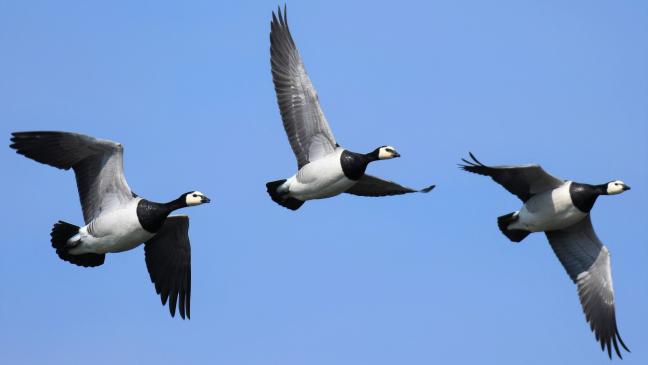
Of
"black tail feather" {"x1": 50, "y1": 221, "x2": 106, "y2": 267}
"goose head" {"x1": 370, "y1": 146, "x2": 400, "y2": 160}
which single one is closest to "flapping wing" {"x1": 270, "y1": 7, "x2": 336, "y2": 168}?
"goose head" {"x1": 370, "y1": 146, "x2": 400, "y2": 160}

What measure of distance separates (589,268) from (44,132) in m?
9.89

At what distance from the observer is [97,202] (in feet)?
68.3

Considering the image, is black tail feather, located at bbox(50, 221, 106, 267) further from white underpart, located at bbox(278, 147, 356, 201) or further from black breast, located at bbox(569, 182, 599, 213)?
black breast, located at bbox(569, 182, 599, 213)

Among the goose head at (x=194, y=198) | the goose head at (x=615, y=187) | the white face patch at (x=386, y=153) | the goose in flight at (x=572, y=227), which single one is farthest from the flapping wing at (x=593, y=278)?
the goose head at (x=194, y=198)

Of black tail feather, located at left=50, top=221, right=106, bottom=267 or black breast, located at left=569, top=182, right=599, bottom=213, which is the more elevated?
black tail feather, located at left=50, top=221, right=106, bottom=267

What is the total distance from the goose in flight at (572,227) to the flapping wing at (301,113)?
2.72 meters

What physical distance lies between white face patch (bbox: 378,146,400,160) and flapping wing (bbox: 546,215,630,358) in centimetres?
353

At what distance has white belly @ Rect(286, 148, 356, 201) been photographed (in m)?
21.6

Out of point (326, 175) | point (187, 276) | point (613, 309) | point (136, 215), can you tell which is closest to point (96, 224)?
point (136, 215)

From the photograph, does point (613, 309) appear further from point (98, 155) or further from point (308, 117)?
point (98, 155)

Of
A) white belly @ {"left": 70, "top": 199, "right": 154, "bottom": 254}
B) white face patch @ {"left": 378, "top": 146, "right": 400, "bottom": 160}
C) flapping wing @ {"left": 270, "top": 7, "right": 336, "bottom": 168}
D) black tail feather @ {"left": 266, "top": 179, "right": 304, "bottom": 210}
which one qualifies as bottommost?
white belly @ {"left": 70, "top": 199, "right": 154, "bottom": 254}

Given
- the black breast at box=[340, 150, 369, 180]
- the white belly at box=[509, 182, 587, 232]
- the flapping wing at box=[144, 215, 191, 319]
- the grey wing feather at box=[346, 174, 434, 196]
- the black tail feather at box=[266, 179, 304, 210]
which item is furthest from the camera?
→ the grey wing feather at box=[346, 174, 434, 196]

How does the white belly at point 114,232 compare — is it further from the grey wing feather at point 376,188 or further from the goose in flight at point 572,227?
the goose in flight at point 572,227

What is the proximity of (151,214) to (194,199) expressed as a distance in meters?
1.07
